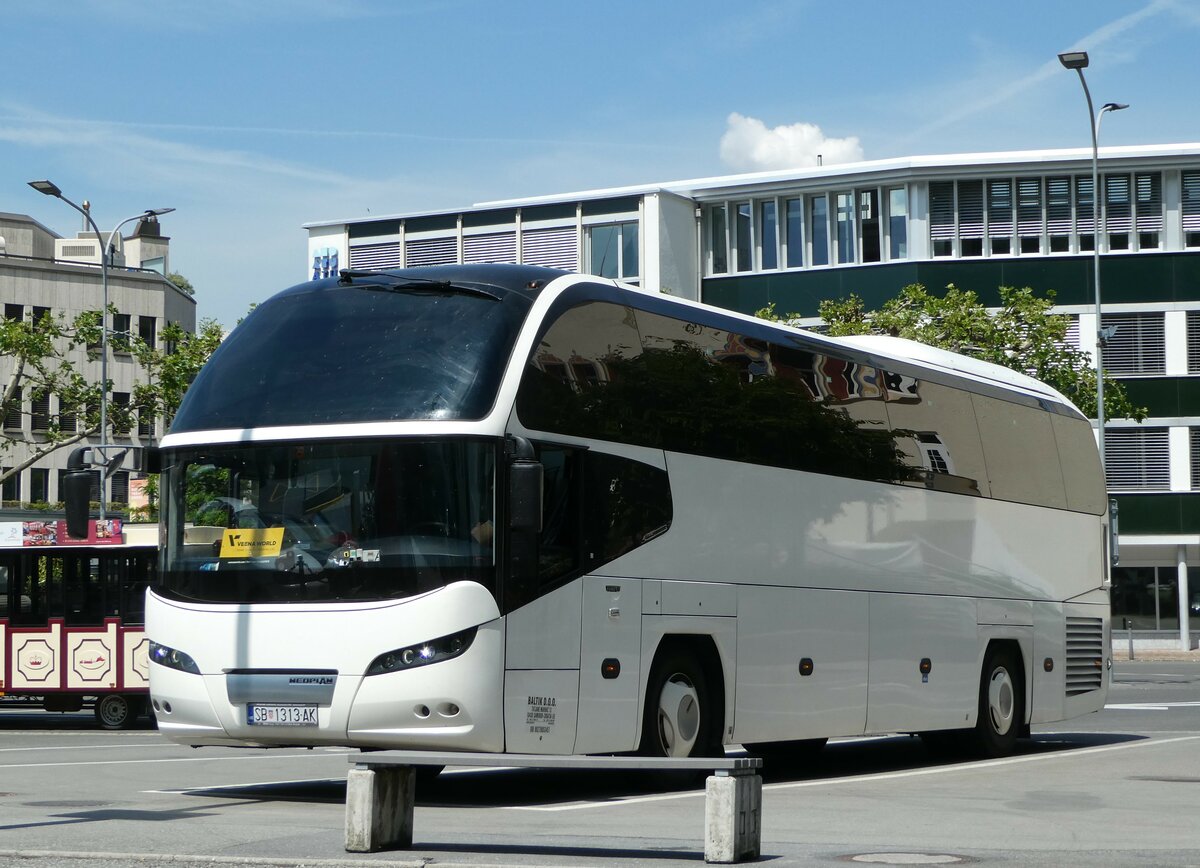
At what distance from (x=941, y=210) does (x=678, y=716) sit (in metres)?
45.1

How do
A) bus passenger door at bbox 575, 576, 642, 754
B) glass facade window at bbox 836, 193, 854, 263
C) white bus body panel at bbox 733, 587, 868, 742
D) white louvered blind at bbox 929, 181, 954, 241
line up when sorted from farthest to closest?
glass facade window at bbox 836, 193, 854, 263
white louvered blind at bbox 929, 181, 954, 241
white bus body panel at bbox 733, 587, 868, 742
bus passenger door at bbox 575, 576, 642, 754

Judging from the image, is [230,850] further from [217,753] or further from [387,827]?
[217,753]

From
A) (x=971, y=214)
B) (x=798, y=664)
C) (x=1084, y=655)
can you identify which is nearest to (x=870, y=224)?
(x=971, y=214)

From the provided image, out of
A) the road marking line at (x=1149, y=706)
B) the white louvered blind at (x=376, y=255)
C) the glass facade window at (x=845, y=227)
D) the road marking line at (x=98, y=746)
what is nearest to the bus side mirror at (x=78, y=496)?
the road marking line at (x=98, y=746)

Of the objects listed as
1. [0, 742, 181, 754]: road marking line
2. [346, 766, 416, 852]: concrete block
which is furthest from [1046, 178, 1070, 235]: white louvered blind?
[346, 766, 416, 852]: concrete block

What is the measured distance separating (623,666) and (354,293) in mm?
3347

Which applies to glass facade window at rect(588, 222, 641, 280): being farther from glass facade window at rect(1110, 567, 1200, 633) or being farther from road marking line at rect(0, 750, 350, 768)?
road marking line at rect(0, 750, 350, 768)

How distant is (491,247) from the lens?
64.1 metres

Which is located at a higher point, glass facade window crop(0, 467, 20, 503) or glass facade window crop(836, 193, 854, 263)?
glass facade window crop(836, 193, 854, 263)

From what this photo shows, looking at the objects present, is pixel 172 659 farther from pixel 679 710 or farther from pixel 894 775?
pixel 894 775

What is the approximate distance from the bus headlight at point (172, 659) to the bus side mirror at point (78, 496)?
95 centimetres

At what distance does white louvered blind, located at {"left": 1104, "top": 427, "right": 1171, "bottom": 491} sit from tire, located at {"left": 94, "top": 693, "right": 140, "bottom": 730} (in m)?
37.3

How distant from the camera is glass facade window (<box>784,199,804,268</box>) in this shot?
59.5 meters

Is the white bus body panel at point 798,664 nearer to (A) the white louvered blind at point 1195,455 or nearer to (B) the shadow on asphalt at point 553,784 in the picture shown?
(B) the shadow on asphalt at point 553,784
